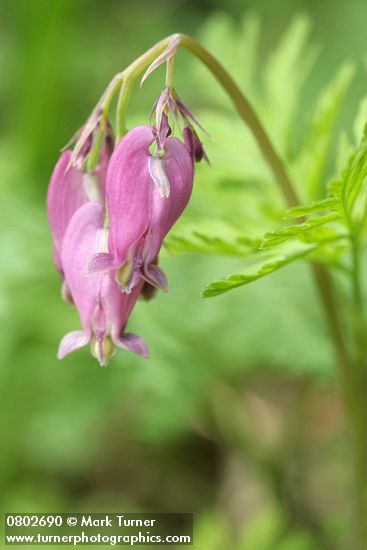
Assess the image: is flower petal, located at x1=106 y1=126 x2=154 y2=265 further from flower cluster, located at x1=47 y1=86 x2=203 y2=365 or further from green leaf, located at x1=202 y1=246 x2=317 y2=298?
green leaf, located at x1=202 y1=246 x2=317 y2=298

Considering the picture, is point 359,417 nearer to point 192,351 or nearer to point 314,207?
point 314,207

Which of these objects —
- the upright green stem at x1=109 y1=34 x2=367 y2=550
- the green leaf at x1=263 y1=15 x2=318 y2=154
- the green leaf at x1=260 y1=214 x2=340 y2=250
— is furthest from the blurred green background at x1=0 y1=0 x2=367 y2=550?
the green leaf at x1=260 y1=214 x2=340 y2=250

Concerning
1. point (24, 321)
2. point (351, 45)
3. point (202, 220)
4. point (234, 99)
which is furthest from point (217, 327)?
point (351, 45)

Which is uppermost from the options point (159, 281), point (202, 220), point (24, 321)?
point (24, 321)

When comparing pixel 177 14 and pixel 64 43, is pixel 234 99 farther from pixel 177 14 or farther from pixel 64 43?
pixel 177 14

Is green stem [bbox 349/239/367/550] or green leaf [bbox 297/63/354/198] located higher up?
green leaf [bbox 297/63/354/198]

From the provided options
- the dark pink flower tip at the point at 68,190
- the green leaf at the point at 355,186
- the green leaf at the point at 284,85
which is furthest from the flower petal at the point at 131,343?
the green leaf at the point at 284,85
